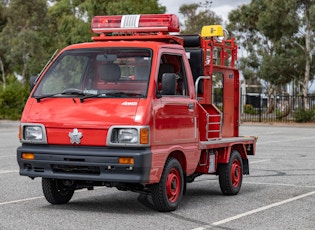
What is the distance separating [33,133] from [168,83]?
1.78 meters

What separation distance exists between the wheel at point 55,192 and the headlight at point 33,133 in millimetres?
794

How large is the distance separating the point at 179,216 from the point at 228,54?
403 cm

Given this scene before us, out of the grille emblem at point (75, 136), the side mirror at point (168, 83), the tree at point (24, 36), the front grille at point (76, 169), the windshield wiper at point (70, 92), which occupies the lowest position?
the front grille at point (76, 169)

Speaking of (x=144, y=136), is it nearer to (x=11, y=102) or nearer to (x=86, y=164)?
(x=86, y=164)

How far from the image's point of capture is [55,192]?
10.0 meters

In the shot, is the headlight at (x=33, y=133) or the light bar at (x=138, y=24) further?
the light bar at (x=138, y=24)

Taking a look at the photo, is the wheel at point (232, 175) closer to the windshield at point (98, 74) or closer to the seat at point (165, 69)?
the seat at point (165, 69)

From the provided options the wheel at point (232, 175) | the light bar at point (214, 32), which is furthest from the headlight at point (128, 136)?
the light bar at point (214, 32)

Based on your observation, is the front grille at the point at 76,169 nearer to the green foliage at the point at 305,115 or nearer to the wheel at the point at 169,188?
the wheel at the point at 169,188

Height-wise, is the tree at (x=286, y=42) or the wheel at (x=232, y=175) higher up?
the tree at (x=286, y=42)

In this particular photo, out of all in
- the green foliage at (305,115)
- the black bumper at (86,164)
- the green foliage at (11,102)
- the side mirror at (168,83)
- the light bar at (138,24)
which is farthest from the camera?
the green foliage at (11,102)

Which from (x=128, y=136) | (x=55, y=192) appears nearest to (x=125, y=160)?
(x=128, y=136)

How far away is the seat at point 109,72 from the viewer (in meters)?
9.66

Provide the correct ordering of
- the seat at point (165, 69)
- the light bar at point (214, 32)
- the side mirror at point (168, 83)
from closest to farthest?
the side mirror at point (168, 83) < the seat at point (165, 69) < the light bar at point (214, 32)
